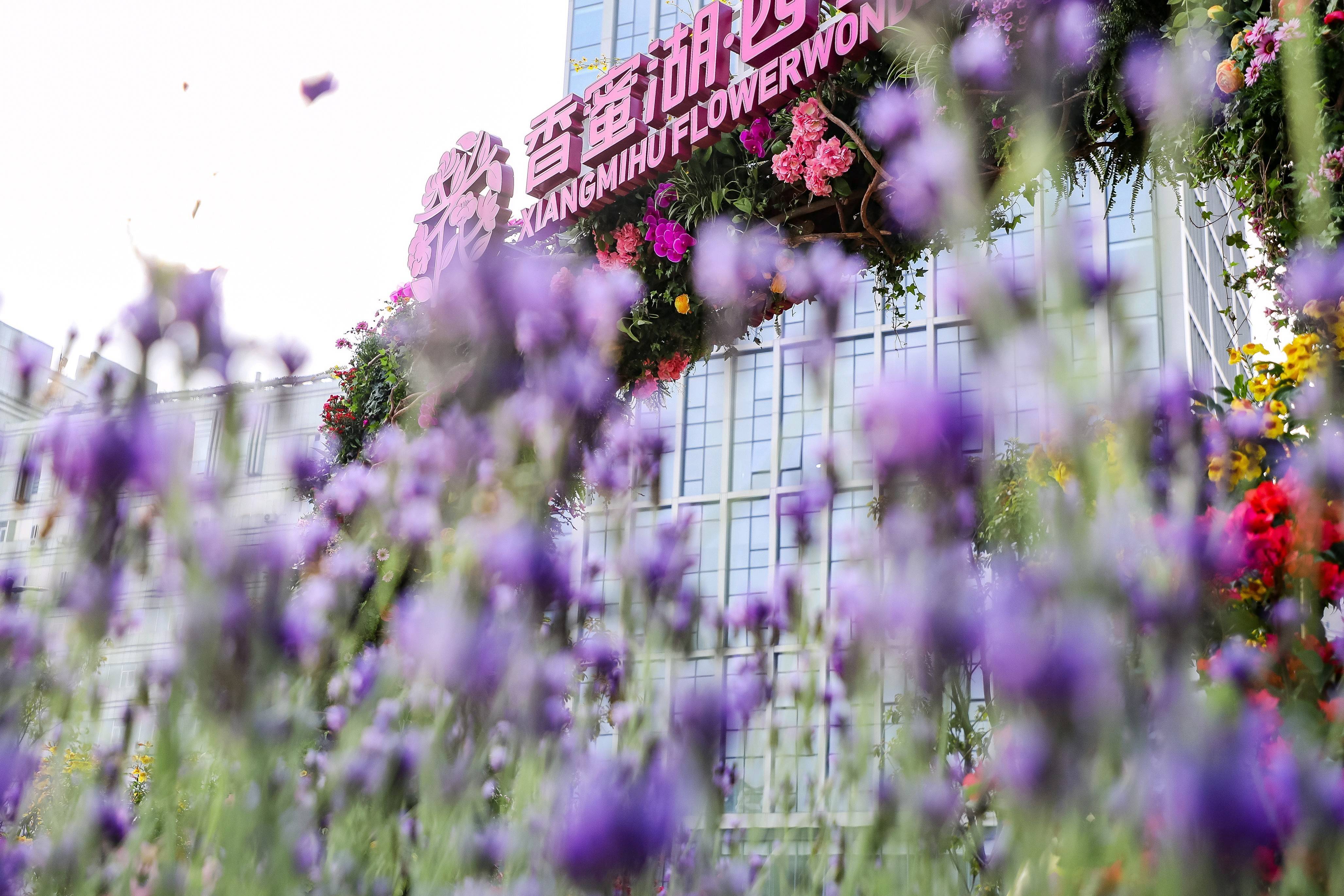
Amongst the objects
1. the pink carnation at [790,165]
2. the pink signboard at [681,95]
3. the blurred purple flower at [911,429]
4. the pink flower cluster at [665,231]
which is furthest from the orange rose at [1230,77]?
the blurred purple flower at [911,429]

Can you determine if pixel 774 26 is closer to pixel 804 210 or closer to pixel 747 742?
pixel 804 210

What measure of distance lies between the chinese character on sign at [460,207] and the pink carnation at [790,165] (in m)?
1.05

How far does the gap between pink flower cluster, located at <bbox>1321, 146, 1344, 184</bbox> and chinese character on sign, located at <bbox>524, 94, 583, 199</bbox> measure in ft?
7.05

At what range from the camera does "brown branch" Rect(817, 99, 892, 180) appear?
257 centimetres

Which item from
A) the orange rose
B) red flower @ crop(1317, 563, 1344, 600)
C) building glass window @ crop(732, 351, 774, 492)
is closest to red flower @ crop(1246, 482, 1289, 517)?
red flower @ crop(1317, 563, 1344, 600)

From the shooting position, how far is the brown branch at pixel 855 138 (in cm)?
257

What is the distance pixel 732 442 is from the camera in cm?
1146

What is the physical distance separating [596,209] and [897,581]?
267 centimetres

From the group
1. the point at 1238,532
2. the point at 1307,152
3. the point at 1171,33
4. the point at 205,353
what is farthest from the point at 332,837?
the point at 1171,33

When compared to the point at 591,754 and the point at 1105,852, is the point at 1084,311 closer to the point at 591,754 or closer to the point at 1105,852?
the point at 1105,852

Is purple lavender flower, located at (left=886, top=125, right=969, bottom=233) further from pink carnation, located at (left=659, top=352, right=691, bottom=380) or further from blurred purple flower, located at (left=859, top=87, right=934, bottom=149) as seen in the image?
pink carnation, located at (left=659, top=352, right=691, bottom=380)

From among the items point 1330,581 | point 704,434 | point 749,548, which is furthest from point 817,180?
point 704,434

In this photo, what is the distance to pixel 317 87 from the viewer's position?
2.57ft

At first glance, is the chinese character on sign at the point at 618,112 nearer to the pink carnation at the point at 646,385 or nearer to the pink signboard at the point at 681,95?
the pink signboard at the point at 681,95
